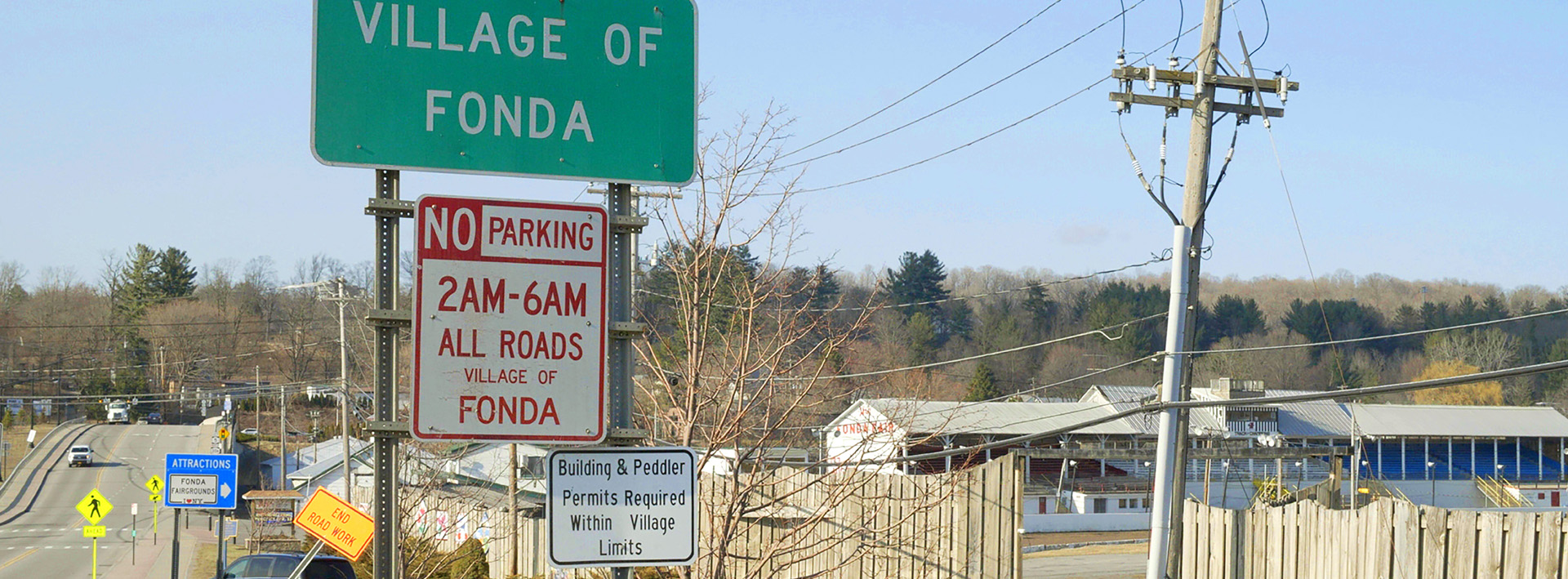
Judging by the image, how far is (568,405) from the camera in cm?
416

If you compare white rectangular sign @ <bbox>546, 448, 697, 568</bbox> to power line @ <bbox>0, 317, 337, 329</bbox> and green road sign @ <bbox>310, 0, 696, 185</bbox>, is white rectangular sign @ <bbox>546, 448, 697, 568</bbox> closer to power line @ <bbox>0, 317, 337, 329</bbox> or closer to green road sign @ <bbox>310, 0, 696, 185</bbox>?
green road sign @ <bbox>310, 0, 696, 185</bbox>

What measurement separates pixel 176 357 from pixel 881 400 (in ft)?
285

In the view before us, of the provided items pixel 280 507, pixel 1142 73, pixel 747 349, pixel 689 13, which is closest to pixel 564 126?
pixel 689 13

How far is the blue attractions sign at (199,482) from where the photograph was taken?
18.4 m

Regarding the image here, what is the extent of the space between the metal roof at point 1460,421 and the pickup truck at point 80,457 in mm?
65217

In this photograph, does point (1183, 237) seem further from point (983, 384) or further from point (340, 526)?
point (983, 384)

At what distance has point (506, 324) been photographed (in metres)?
4.11

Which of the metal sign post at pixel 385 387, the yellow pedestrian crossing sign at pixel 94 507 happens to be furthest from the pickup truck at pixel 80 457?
the metal sign post at pixel 385 387

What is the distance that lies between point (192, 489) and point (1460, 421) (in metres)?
57.9

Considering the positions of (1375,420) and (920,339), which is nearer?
(920,339)

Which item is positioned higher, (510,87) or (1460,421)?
(510,87)

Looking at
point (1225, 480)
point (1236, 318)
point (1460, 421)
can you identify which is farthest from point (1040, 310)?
point (1225, 480)

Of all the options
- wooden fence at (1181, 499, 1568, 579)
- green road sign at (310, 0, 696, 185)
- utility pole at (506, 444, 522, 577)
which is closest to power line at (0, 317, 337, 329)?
utility pole at (506, 444, 522, 577)

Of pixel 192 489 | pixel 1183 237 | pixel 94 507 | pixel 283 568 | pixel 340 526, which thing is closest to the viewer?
pixel 340 526
